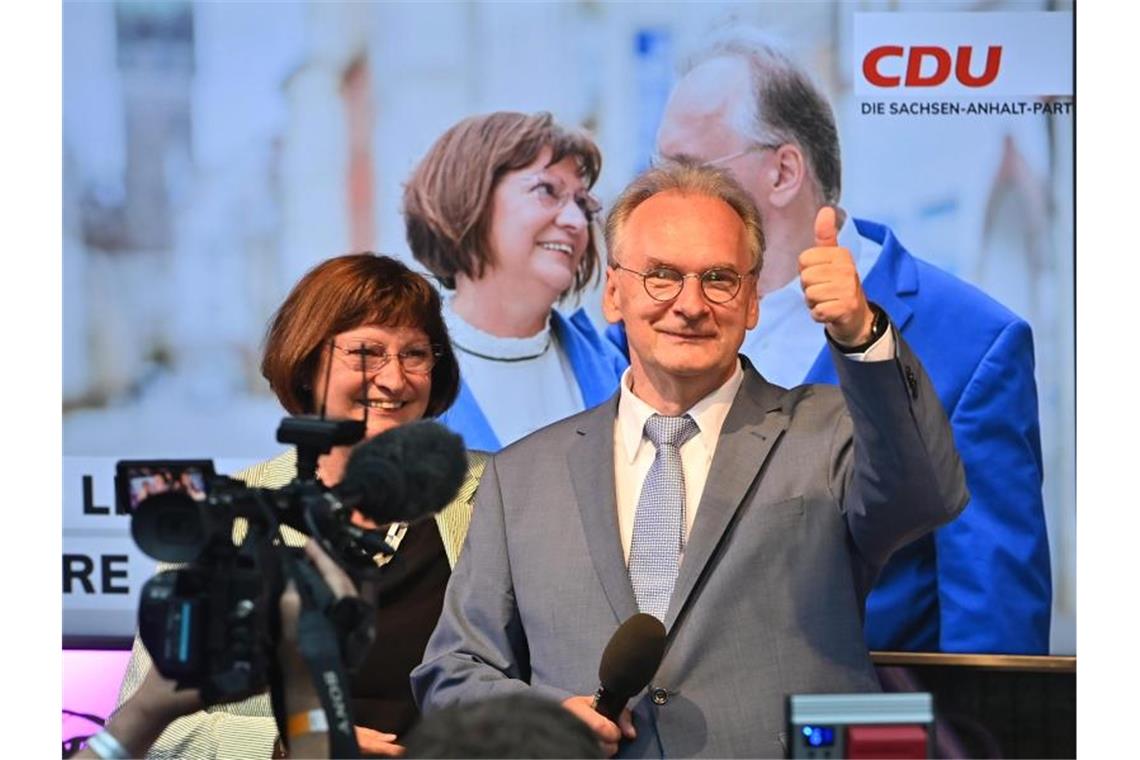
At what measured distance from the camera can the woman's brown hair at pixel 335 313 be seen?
3.13m

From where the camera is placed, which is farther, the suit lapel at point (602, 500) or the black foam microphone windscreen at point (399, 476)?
the suit lapel at point (602, 500)

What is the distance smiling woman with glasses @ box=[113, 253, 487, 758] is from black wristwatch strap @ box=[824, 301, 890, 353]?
0.98 meters

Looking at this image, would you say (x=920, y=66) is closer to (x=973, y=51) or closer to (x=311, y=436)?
(x=973, y=51)

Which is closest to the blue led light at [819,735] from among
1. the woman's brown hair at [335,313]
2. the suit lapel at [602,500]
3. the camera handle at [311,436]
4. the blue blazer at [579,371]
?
the camera handle at [311,436]

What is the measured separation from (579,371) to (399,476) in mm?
2101

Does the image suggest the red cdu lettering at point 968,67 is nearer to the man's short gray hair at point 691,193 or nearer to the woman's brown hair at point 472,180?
the woman's brown hair at point 472,180

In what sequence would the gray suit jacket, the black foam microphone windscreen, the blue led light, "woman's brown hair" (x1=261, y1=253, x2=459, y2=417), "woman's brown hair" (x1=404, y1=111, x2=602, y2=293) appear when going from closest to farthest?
the black foam microphone windscreen → the blue led light → the gray suit jacket → "woman's brown hair" (x1=261, y1=253, x2=459, y2=417) → "woman's brown hair" (x1=404, y1=111, x2=602, y2=293)

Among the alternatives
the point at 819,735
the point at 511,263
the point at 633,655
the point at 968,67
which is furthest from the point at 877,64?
the point at 819,735

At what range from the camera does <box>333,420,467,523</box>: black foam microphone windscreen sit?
1768mm

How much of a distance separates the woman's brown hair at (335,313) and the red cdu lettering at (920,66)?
1.38 m

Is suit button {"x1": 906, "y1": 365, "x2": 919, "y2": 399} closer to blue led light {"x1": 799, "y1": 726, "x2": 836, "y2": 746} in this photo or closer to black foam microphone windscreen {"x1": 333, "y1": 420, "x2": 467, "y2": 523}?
blue led light {"x1": 799, "y1": 726, "x2": 836, "y2": 746}

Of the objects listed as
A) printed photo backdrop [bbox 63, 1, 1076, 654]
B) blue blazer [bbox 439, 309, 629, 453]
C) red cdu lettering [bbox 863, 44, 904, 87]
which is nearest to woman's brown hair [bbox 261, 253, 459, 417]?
blue blazer [bbox 439, 309, 629, 453]

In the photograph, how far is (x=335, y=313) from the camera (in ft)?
10.2

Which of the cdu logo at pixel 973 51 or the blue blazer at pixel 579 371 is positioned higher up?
the cdu logo at pixel 973 51
